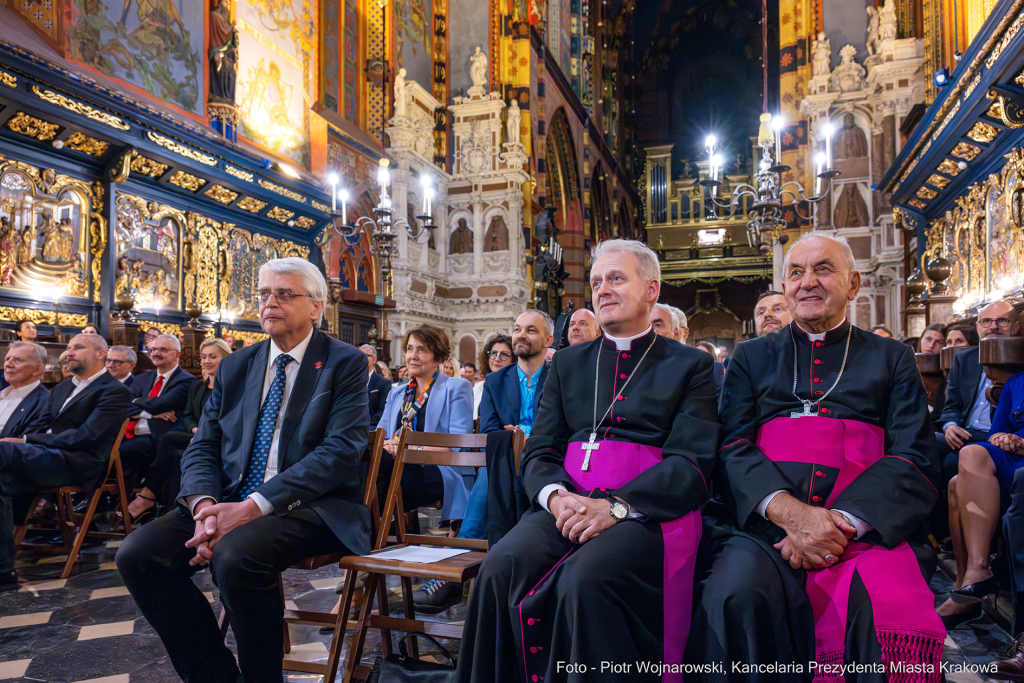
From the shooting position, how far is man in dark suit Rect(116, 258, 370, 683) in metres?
2.11

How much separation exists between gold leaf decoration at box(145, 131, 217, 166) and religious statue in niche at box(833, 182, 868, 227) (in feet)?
39.3

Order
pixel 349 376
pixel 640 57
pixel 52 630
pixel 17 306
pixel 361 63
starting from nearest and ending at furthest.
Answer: pixel 349 376, pixel 52 630, pixel 17 306, pixel 361 63, pixel 640 57

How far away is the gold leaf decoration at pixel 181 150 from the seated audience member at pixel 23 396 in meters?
3.66

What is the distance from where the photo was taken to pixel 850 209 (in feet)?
44.7

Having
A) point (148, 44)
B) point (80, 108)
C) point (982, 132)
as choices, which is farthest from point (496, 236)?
point (982, 132)

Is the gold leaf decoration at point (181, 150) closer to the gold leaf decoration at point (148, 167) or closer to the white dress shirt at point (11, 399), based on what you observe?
the gold leaf decoration at point (148, 167)

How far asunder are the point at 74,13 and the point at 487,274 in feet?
27.7

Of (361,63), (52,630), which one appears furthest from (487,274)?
(52,630)

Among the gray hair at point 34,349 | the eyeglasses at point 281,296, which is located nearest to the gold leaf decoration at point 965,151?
the eyeglasses at point 281,296

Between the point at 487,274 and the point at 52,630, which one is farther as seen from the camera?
the point at 487,274

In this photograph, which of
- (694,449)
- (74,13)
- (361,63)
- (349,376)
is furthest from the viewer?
(361,63)

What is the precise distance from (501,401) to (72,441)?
2.76m

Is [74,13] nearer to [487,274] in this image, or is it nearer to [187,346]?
[187,346]

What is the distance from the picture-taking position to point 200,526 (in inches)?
84.0
